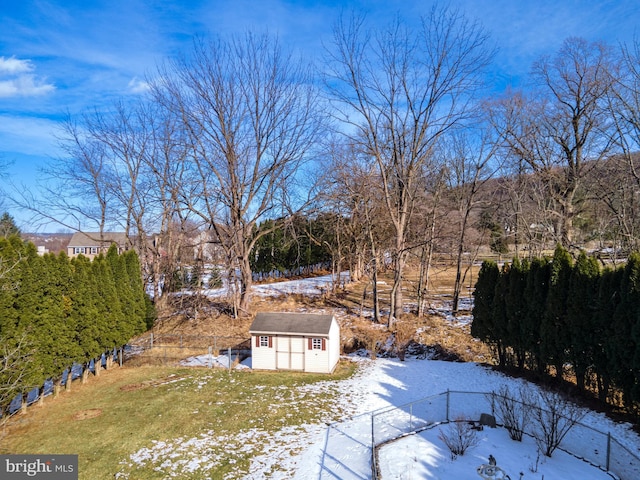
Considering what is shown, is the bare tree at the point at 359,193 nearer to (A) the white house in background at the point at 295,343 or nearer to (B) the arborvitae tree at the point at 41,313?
(A) the white house in background at the point at 295,343

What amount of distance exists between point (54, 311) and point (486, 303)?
17.6 meters

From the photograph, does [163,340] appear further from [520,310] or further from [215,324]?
[520,310]

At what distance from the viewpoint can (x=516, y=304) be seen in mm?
15617

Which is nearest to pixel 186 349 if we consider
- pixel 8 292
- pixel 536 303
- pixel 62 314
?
pixel 62 314

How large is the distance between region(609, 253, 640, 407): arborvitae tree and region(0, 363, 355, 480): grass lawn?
8.61 meters

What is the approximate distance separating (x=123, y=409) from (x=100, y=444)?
2.81 meters

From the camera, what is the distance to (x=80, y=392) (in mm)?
15773

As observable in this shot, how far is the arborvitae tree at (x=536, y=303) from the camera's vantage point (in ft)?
47.3

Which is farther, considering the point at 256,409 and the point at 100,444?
the point at 256,409

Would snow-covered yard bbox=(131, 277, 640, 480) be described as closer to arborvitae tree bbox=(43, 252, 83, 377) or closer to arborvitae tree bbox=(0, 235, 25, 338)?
arborvitae tree bbox=(0, 235, 25, 338)

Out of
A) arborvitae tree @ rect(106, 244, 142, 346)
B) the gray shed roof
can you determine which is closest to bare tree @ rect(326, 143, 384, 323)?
the gray shed roof

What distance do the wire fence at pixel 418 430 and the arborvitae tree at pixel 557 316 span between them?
2810 millimetres

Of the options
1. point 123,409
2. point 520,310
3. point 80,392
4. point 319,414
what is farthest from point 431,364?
point 80,392

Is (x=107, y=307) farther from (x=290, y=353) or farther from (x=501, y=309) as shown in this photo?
(x=501, y=309)
